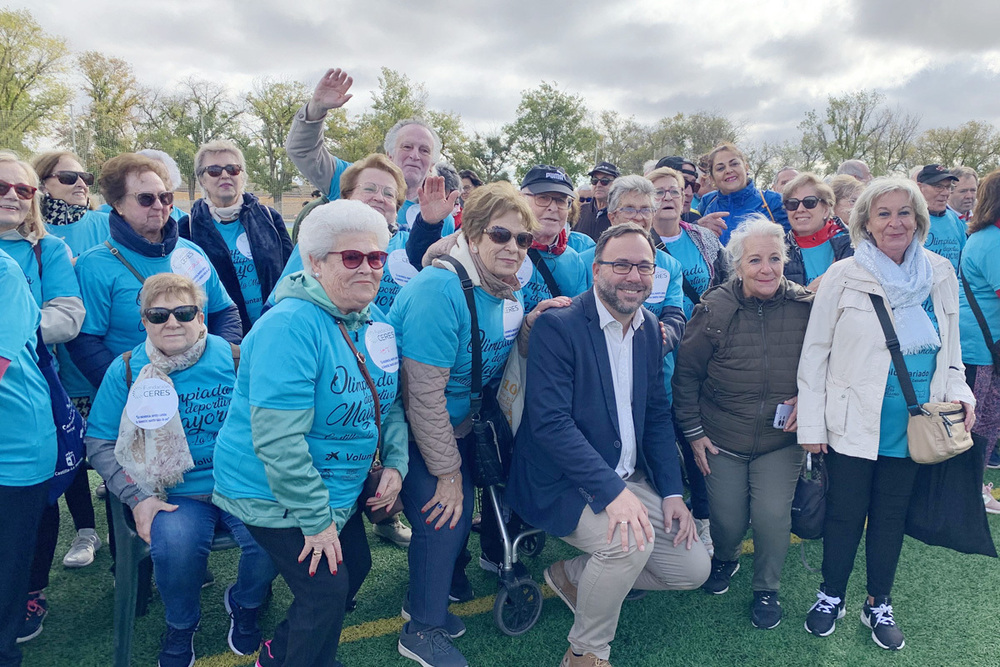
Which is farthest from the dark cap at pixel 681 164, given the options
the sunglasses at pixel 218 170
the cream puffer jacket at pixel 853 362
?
the sunglasses at pixel 218 170

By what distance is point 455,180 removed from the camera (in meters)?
5.34

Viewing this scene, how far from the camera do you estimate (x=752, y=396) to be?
121 inches

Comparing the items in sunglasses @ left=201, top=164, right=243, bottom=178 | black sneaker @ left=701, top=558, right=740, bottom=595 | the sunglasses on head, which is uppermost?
sunglasses @ left=201, top=164, right=243, bottom=178

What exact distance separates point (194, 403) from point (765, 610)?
3.04m

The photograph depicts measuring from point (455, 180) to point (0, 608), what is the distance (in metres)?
4.19

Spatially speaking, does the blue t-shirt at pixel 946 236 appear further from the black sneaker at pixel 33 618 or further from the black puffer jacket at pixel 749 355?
the black sneaker at pixel 33 618

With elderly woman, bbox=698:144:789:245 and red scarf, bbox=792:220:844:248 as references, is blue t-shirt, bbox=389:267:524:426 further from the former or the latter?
elderly woman, bbox=698:144:789:245

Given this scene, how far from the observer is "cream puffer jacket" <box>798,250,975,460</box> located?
2838 mm

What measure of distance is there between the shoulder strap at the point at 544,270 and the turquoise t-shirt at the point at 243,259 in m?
1.96

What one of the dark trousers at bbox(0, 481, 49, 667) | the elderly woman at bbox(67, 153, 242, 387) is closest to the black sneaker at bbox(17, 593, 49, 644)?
the dark trousers at bbox(0, 481, 49, 667)

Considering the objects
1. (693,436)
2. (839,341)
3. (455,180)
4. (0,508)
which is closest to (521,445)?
(693,436)

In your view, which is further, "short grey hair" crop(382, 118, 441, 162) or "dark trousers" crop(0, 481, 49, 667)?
"short grey hair" crop(382, 118, 441, 162)

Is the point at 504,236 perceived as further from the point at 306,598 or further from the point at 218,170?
the point at 218,170

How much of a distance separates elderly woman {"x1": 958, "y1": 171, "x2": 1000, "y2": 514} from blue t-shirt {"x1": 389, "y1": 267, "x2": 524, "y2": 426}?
3295 mm
